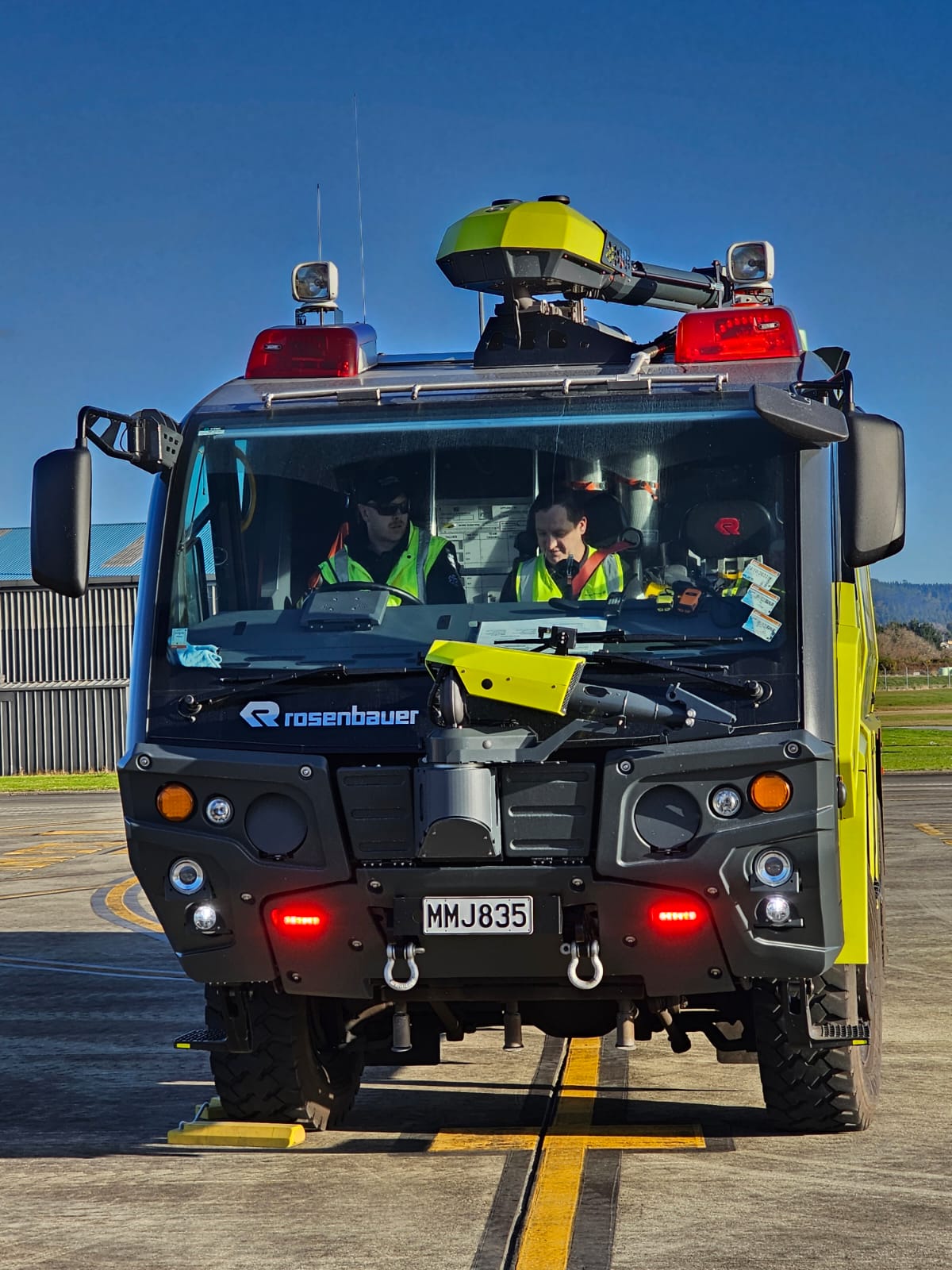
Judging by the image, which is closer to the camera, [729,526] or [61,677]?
[729,526]

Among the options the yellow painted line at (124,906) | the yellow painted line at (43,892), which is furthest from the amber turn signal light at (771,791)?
the yellow painted line at (43,892)

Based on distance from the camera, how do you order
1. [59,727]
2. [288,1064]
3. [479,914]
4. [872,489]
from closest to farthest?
[479,914] < [872,489] < [288,1064] < [59,727]

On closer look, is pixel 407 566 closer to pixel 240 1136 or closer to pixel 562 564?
pixel 562 564

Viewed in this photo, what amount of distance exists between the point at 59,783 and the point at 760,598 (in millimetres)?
33194

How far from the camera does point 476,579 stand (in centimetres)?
636

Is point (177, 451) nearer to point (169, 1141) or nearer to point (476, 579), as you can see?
point (476, 579)

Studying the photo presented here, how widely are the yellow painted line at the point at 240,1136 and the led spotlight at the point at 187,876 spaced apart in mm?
1263

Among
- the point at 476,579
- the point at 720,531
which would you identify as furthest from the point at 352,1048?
the point at 720,531

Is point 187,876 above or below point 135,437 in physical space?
below

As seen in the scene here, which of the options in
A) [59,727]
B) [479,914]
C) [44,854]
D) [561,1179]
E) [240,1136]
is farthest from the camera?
[59,727]

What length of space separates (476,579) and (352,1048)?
2.15 meters

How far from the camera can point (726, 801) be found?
19.0ft

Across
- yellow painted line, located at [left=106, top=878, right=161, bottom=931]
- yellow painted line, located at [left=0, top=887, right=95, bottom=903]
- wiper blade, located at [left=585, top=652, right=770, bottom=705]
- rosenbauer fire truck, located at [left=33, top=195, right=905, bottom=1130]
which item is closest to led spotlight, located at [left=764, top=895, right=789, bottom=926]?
rosenbauer fire truck, located at [left=33, top=195, right=905, bottom=1130]

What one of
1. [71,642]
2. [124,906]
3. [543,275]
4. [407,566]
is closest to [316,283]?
[543,275]
